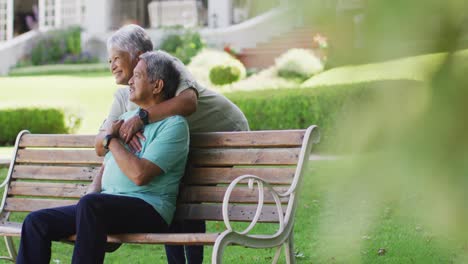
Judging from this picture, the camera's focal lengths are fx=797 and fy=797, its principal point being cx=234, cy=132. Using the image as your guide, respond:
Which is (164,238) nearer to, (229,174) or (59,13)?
(229,174)

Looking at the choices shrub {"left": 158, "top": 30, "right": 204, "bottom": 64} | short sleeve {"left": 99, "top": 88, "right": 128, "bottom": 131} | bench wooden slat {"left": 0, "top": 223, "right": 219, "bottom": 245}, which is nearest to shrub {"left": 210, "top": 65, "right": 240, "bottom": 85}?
shrub {"left": 158, "top": 30, "right": 204, "bottom": 64}

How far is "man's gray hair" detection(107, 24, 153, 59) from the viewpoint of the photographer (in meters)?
3.74

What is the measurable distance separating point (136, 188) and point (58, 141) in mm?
1099

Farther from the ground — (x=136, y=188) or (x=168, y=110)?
(x=168, y=110)

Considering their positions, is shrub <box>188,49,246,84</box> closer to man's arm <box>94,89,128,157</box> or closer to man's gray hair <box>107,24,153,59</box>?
man's arm <box>94,89,128,157</box>

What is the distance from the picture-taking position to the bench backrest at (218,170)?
365 cm

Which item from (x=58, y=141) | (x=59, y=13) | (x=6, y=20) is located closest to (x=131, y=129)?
(x=58, y=141)

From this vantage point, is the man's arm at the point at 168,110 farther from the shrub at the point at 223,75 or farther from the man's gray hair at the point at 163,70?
the shrub at the point at 223,75

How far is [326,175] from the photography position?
65 cm

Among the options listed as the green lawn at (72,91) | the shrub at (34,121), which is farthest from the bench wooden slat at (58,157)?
the green lawn at (72,91)

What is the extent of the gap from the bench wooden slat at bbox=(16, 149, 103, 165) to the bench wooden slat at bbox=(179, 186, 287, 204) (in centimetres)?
69

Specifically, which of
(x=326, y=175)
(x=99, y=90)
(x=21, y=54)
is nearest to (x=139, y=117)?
(x=326, y=175)

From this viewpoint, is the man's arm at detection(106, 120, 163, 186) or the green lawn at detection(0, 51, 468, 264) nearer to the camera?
the green lawn at detection(0, 51, 468, 264)

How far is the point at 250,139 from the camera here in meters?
3.79
